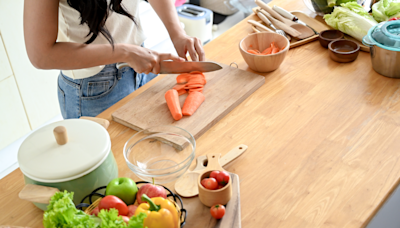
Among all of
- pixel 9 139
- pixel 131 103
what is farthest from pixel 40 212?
pixel 9 139

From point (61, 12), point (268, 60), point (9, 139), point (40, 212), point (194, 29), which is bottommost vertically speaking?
point (9, 139)

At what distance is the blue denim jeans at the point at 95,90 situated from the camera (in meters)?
1.42

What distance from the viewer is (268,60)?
1.42 metres

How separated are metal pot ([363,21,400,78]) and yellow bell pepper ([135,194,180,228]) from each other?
1016 mm

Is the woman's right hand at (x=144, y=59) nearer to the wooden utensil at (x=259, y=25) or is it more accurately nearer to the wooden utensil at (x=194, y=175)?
the wooden utensil at (x=194, y=175)

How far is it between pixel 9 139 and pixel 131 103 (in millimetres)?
1569

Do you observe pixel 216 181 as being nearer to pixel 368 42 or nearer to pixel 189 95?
pixel 189 95

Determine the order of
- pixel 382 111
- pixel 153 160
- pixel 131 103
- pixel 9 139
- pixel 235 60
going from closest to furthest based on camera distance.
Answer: pixel 153 160
pixel 382 111
pixel 131 103
pixel 235 60
pixel 9 139

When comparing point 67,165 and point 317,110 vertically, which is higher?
point 67,165

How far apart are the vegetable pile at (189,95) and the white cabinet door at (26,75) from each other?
1423mm

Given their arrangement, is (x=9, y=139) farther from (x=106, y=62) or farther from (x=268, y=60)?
(x=268, y=60)

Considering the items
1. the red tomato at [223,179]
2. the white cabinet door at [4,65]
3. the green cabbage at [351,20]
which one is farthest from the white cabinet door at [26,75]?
the red tomato at [223,179]

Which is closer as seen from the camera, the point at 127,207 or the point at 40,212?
the point at 127,207

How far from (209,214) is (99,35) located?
2.69ft
